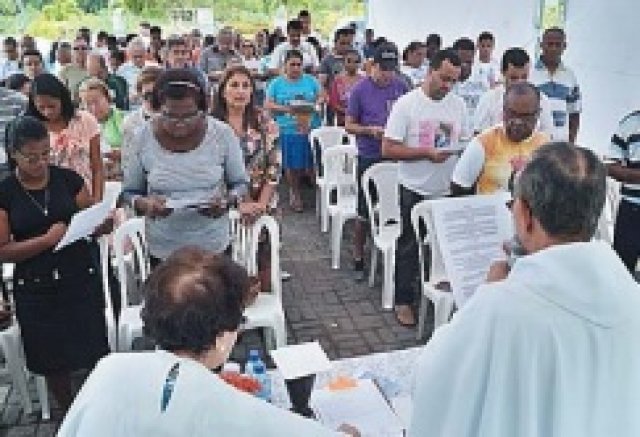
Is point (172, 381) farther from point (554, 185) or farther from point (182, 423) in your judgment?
point (554, 185)

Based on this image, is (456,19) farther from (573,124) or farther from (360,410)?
(360,410)

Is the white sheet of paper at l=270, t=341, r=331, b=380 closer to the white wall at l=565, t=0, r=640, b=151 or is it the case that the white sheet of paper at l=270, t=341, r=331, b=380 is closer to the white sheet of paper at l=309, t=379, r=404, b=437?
the white sheet of paper at l=309, t=379, r=404, b=437

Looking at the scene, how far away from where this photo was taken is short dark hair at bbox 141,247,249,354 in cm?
158

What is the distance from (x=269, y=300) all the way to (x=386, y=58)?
2240mm

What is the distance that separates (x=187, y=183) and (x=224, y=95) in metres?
1.19

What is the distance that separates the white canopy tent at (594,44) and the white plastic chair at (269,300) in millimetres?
4681

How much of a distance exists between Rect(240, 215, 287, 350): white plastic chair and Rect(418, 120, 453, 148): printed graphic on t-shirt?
1.08 metres

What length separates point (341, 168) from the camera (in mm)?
6012

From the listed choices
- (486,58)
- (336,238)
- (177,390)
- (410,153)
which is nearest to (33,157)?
(177,390)

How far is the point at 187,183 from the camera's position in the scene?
3297mm

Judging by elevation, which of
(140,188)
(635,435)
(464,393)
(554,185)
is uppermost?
(554,185)

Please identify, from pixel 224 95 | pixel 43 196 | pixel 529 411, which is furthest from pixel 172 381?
pixel 224 95

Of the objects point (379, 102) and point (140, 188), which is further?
point (379, 102)

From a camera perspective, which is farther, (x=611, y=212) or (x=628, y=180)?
(x=611, y=212)
